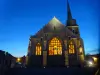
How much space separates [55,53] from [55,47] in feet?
4.89

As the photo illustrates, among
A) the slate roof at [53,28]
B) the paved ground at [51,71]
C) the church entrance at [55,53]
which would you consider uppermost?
the slate roof at [53,28]

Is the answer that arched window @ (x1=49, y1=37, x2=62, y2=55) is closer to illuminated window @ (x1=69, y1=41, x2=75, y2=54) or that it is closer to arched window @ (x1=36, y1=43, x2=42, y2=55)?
illuminated window @ (x1=69, y1=41, x2=75, y2=54)

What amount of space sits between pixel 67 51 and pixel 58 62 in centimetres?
329

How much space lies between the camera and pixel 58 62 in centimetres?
3406

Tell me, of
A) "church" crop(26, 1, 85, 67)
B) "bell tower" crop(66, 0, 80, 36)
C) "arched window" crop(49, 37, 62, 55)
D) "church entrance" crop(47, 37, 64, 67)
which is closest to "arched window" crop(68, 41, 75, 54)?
"church" crop(26, 1, 85, 67)

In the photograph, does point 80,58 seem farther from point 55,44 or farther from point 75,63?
point 55,44

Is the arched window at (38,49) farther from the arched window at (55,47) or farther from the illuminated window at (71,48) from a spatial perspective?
the illuminated window at (71,48)

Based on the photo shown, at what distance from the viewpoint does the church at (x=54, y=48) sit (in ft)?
113

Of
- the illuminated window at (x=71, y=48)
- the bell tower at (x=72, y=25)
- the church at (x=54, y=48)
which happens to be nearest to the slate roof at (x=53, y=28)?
the church at (x=54, y=48)

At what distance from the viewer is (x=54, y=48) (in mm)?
36000

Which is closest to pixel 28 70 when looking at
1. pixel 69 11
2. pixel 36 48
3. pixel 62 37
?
pixel 36 48

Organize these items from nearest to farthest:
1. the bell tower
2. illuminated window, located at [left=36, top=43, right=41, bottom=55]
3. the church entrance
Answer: the church entrance → illuminated window, located at [left=36, top=43, right=41, bottom=55] → the bell tower

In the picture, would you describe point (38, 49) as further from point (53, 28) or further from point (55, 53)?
point (53, 28)

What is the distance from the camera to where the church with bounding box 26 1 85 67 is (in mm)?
34312
